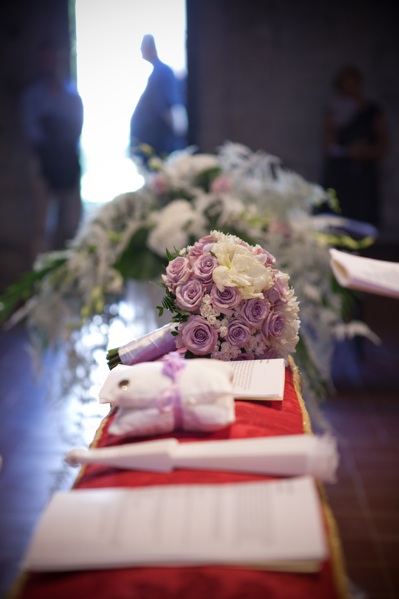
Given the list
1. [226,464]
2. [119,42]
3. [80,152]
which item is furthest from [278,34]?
[226,464]

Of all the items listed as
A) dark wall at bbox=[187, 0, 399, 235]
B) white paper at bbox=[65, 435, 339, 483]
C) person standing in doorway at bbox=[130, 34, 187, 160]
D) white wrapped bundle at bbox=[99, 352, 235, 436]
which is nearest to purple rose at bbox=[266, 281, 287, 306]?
white wrapped bundle at bbox=[99, 352, 235, 436]

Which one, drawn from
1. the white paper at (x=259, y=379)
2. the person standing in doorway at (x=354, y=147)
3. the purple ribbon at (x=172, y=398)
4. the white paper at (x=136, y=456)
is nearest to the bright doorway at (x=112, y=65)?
the person standing in doorway at (x=354, y=147)

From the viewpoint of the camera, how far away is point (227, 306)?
1236mm

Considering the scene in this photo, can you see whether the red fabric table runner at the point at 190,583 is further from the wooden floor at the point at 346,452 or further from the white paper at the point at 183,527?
the wooden floor at the point at 346,452

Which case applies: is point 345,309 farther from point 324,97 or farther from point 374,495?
point 324,97

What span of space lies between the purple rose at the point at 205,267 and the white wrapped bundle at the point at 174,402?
0.28 metres

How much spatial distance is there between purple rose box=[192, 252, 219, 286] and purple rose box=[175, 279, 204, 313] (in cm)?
1

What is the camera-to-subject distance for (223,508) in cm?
76

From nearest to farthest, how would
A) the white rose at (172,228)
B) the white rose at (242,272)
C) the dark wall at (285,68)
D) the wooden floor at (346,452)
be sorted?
1. the white rose at (242,272)
2. the white rose at (172,228)
3. the wooden floor at (346,452)
4. the dark wall at (285,68)

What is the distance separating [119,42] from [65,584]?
5.81 metres

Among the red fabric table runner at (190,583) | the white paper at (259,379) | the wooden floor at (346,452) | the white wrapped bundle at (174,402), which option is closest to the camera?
the red fabric table runner at (190,583)

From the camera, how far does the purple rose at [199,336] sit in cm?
125

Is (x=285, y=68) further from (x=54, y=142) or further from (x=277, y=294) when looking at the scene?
(x=277, y=294)

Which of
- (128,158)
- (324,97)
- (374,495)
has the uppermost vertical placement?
(128,158)
